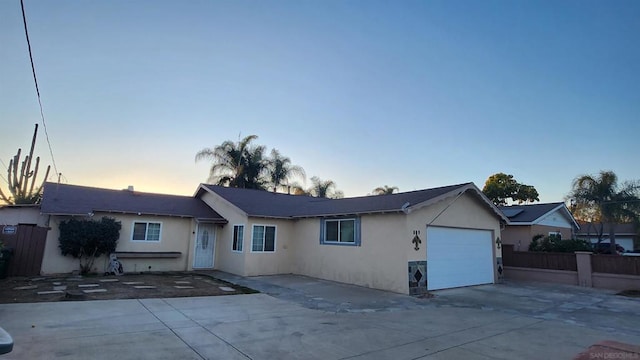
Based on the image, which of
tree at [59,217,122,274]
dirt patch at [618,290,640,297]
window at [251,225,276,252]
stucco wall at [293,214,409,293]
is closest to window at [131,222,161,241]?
tree at [59,217,122,274]

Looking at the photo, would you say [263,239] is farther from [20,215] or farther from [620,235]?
[620,235]

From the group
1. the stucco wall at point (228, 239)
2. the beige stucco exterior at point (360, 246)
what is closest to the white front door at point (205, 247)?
the stucco wall at point (228, 239)

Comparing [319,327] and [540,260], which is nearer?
[319,327]

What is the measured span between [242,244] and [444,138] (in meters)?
10.9

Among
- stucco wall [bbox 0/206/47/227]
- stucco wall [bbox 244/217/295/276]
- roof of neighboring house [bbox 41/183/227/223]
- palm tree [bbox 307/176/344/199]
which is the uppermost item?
palm tree [bbox 307/176/344/199]

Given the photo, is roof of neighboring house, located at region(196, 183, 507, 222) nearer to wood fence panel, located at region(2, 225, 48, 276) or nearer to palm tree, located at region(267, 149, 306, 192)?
wood fence panel, located at region(2, 225, 48, 276)

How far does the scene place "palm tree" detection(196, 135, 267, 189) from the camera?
1129 inches

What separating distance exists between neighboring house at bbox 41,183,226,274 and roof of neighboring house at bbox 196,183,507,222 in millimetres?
1690

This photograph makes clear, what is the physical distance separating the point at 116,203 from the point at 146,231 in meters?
1.93

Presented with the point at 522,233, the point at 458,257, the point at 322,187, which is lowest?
the point at 458,257

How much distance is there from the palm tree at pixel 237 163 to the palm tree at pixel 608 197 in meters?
25.3

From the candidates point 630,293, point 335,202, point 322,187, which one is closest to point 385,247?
point 335,202

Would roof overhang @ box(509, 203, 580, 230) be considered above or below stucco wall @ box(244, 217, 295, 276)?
above

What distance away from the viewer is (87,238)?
560 inches
